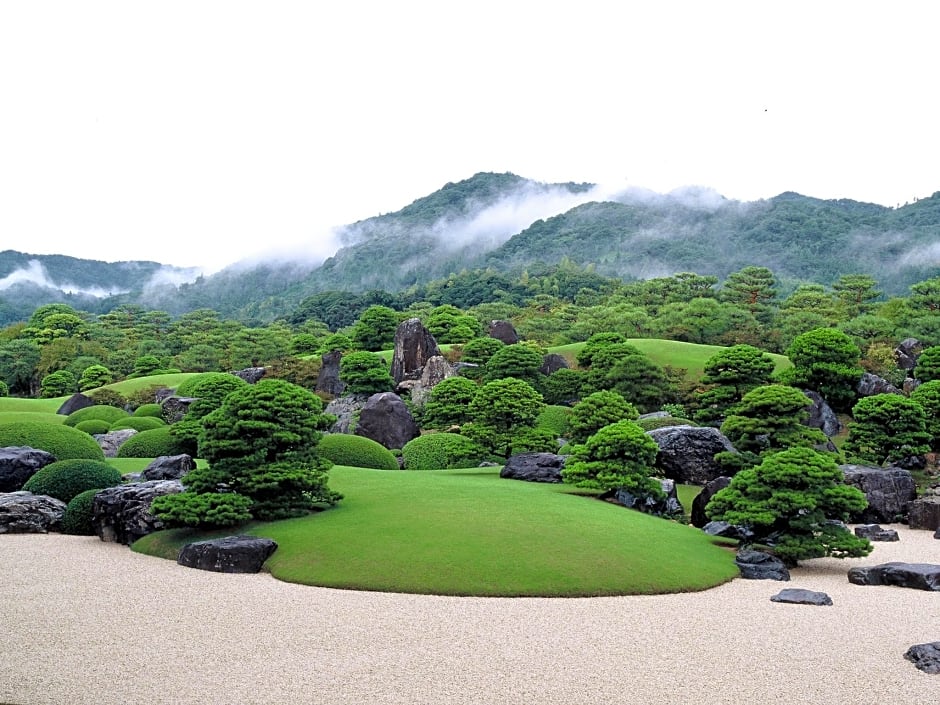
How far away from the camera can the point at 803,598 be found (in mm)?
10742

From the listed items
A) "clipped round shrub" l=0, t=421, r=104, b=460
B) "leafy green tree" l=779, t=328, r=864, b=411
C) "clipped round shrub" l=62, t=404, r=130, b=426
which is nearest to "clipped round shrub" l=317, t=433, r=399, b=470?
"clipped round shrub" l=0, t=421, r=104, b=460

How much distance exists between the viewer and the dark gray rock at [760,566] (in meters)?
12.6

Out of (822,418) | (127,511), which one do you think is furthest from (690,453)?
(127,511)

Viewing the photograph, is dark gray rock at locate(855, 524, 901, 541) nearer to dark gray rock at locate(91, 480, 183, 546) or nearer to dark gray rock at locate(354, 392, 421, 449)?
dark gray rock at locate(91, 480, 183, 546)

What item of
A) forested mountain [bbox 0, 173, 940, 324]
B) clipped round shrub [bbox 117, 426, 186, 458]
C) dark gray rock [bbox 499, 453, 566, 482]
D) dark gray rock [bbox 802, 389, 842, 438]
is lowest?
dark gray rock [bbox 802, 389, 842, 438]

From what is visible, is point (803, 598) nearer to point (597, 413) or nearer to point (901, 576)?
point (901, 576)

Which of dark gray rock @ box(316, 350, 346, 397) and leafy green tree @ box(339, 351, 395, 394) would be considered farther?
dark gray rock @ box(316, 350, 346, 397)

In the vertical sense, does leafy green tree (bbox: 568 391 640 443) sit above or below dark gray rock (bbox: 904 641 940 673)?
above

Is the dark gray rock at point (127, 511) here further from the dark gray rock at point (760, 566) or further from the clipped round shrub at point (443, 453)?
the dark gray rock at point (760, 566)

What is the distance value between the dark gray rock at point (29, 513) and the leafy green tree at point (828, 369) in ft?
90.2

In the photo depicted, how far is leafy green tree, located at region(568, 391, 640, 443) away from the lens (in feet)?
72.0

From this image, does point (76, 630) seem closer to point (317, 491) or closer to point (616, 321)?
point (317, 491)

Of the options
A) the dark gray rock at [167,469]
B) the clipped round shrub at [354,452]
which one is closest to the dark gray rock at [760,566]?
the clipped round shrub at [354,452]

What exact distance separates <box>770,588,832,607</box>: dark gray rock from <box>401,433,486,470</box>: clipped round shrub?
13.1 metres
